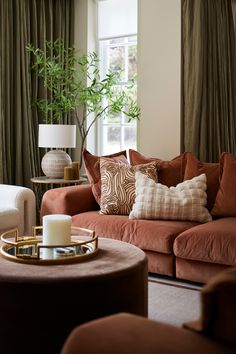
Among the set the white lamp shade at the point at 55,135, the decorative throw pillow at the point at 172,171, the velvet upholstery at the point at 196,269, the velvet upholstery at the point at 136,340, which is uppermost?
the white lamp shade at the point at 55,135

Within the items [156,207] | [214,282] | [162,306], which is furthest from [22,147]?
[214,282]

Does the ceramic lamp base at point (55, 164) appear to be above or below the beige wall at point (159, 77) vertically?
below

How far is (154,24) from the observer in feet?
15.7

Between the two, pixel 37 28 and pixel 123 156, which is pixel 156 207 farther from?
pixel 37 28

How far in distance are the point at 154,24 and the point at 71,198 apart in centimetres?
197

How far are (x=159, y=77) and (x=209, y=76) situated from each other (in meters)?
0.51

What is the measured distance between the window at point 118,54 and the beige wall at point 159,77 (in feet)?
1.42

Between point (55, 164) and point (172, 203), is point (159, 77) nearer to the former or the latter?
point (55, 164)

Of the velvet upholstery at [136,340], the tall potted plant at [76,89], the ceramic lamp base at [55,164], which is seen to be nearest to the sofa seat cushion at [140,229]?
the ceramic lamp base at [55,164]

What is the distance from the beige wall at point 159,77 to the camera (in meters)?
4.71

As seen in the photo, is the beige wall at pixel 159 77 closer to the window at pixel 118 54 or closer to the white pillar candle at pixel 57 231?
the window at pixel 118 54

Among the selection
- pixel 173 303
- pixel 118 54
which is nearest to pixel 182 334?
pixel 173 303

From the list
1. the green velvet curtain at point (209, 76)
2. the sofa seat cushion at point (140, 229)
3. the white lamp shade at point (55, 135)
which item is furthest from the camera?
the white lamp shade at point (55, 135)

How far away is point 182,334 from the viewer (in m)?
1.26
